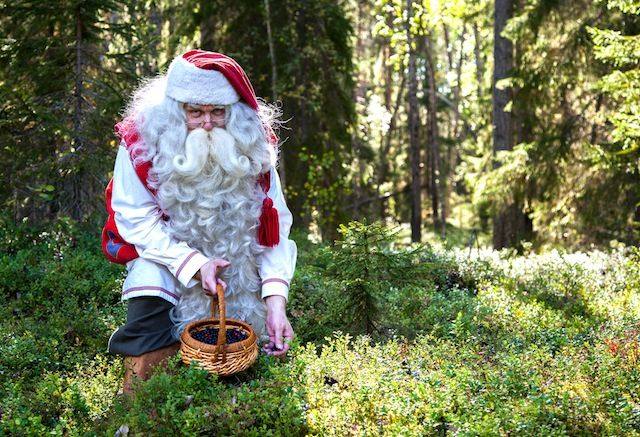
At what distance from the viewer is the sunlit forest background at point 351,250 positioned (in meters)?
3.70

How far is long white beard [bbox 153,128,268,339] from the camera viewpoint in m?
4.33

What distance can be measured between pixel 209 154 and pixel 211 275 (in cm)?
73

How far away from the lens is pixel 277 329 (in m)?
4.43

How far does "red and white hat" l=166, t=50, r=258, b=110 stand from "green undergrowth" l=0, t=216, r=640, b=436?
1.29 m

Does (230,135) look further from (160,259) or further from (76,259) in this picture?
(76,259)

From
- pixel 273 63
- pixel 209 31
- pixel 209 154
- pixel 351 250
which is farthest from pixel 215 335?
pixel 209 31

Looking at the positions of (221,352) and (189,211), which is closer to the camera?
(221,352)

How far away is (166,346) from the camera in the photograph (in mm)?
4305

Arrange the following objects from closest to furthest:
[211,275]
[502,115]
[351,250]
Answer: [211,275], [351,250], [502,115]

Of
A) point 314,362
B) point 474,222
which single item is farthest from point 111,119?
point 474,222

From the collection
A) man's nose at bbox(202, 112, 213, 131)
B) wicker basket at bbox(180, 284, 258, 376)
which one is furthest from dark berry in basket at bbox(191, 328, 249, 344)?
man's nose at bbox(202, 112, 213, 131)

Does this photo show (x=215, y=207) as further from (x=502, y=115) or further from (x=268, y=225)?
Result: (x=502, y=115)

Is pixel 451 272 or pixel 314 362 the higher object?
pixel 314 362

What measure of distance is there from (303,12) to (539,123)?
5347 millimetres
